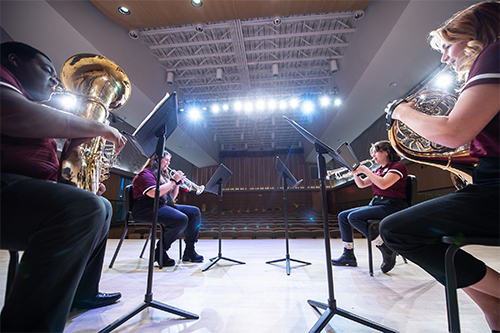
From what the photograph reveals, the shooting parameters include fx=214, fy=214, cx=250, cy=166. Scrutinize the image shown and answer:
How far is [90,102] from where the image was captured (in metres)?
1.30

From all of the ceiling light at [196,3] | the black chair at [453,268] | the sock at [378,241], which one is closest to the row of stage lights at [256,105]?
the ceiling light at [196,3]

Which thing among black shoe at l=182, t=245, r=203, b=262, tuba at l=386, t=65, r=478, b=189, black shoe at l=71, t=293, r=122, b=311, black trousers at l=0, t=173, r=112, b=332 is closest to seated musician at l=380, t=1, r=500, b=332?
tuba at l=386, t=65, r=478, b=189

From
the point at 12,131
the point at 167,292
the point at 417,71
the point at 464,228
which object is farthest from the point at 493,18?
the point at 417,71

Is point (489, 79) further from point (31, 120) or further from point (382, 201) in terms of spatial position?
point (382, 201)

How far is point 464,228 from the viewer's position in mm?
761

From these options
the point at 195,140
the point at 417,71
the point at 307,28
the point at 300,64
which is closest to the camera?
the point at 417,71

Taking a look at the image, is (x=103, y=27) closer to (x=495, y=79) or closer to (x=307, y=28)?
(x=307, y=28)

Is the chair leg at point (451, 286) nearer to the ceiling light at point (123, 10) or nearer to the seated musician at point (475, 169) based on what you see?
the seated musician at point (475, 169)

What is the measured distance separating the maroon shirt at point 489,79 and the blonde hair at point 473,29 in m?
0.14

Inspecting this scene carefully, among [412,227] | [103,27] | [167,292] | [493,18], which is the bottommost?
[167,292]

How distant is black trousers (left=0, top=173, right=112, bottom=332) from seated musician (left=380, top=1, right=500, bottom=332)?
1209 millimetres

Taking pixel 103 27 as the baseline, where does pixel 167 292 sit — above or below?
below

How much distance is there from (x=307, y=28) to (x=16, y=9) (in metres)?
5.28

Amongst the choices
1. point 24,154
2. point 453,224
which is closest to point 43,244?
point 24,154
